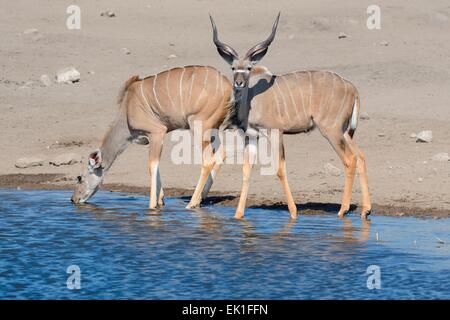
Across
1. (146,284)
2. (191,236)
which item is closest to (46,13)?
(191,236)

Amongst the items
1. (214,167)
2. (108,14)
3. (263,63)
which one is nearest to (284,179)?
(214,167)

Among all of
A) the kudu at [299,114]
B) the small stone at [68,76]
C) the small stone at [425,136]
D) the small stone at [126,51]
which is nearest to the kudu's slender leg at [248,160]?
the kudu at [299,114]

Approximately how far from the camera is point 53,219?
10602 millimetres

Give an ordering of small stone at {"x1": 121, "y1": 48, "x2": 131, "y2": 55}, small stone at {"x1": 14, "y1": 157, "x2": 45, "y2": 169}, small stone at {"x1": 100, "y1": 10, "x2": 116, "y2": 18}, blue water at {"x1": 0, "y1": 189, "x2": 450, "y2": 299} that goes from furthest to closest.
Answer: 1. small stone at {"x1": 100, "y1": 10, "x2": 116, "y2": 18}
2. small stone at {"x1": 121, "y1": 48, "x2": 131, "y2": 55}
3. small stone at {"x1": 14, "y1": 157, "x2": 45, "y2": 169}
4. blue water at {"x1": 0, "y1": 189, "x2": 450, "y2": 299}

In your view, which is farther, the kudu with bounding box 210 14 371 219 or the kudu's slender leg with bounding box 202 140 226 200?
the kudu's slender leg with bounding box 202 140 226 200

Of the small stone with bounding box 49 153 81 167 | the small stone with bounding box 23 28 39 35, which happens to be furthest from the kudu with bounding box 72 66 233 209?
the small stone with bounding box 23 28 39 35

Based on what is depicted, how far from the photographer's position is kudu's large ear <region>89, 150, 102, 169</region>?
480 inches

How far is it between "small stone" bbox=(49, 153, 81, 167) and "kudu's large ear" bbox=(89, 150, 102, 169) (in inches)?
72.9

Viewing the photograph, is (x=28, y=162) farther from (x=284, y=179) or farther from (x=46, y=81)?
(x=46, y=81)

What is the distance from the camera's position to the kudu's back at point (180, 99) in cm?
1141

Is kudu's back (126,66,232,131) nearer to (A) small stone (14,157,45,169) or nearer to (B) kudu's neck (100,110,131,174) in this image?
(B) kudu's neck (100,110,131,174)

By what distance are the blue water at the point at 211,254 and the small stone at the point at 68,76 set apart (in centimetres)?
718

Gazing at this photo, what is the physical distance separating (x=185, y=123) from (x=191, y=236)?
2.40m
